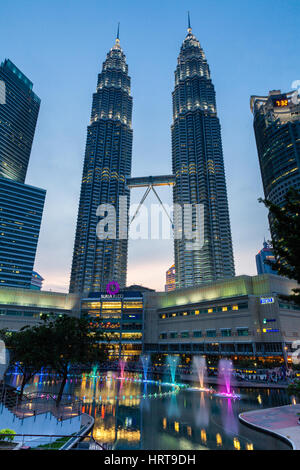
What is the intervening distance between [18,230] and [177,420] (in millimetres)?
173627

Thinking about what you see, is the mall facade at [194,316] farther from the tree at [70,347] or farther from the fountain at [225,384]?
the tree at [70,347]

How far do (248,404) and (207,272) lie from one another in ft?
391

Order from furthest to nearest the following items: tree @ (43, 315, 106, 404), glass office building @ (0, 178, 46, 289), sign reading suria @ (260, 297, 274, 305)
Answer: glass office building @ (0, 178, 46, 289) → sign reading suria @ (260, 297, 274, 305) → tree @ (43, 315, 106, 404)

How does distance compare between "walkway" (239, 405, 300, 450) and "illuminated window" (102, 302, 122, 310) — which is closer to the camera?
"walkway" (239, 405, 300, 450)

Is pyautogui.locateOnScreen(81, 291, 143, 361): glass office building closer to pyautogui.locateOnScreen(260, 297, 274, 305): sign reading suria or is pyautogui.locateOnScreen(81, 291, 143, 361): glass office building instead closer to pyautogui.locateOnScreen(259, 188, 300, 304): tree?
pyautogui.locateOnScreen(260, 297, 274, 305): sign reading suria

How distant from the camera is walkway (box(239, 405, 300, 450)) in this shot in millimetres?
16297

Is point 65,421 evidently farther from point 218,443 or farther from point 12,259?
point 12,259

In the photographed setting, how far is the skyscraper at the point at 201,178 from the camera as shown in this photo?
148 m

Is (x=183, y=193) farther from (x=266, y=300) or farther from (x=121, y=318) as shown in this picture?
(x=266, y=300)

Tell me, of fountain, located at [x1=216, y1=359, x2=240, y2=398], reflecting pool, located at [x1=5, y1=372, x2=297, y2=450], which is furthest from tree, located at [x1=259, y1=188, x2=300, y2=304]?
fountain, located at [x1=216, y1=359, x2=240, y2=398]

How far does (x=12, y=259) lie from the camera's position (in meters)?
164

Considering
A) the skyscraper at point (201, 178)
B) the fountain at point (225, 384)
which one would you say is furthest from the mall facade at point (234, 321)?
the skyscraper at point (201, 178)

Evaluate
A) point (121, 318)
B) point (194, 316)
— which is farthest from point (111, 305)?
point (194, 316)

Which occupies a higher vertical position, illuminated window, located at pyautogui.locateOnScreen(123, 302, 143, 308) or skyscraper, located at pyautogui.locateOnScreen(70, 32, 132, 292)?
skyscraper, located at pyautogui.locateOnScreen(70, 32, 132, 292)
